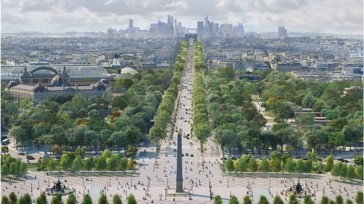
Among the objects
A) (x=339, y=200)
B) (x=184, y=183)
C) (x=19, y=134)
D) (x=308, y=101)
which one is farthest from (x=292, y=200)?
(x=308, y=101)

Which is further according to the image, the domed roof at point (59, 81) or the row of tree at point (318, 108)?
the domed roof at point (59, 81)

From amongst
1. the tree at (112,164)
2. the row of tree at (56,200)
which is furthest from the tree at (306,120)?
the row of tree at (56,200)

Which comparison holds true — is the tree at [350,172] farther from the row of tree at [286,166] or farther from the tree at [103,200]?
the tree at [103,200]

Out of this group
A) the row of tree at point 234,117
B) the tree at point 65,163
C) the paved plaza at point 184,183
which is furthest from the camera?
the row of tree at point 234,117

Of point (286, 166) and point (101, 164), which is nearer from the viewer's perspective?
point (286, 166)

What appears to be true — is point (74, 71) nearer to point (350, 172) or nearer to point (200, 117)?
point (200, 117)

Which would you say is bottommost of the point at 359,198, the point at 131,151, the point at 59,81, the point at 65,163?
the point at 359,198

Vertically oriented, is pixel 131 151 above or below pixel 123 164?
above

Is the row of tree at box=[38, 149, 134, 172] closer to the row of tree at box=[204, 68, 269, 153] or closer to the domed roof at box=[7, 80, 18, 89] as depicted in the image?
the row of tree at box=[204, 68, 269, 153]

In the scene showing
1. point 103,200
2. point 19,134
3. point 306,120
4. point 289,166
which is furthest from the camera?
point 306,120
